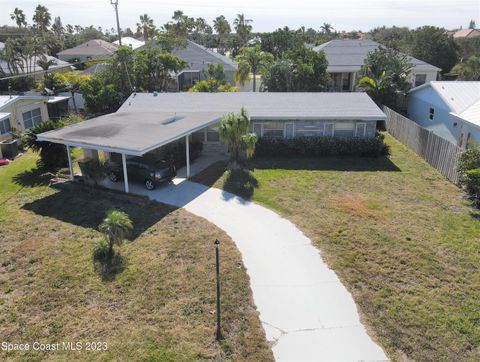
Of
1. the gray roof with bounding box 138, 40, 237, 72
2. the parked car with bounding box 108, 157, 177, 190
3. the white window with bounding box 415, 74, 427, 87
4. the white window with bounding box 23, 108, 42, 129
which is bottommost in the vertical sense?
the parked car with bounding box 108, 157, 177, 190

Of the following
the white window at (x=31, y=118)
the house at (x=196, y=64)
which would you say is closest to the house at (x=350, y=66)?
the house at (x=196, y=64)

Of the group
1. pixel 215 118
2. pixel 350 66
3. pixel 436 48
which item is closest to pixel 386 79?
pixel 350 66

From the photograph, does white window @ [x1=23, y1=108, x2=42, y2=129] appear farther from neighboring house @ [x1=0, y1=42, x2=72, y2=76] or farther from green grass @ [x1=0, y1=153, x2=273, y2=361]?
neighboring house @ [x1=0, y1=42, x2=72, y2=76]

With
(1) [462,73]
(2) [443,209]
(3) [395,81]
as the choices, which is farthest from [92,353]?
(1) [462,73]

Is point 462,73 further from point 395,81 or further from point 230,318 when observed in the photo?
point 230,318

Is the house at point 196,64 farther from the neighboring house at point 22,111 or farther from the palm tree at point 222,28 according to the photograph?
the palm tree at point 222,28

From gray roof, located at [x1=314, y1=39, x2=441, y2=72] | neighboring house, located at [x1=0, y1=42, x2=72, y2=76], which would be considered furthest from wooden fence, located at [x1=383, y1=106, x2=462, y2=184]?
neighboring house, located at [x1=0, y1=42, x2=72, y2=76]

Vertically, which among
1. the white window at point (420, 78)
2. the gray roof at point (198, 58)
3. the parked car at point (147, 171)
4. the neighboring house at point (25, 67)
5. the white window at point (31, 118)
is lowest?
the parked car at point (147, 171)
